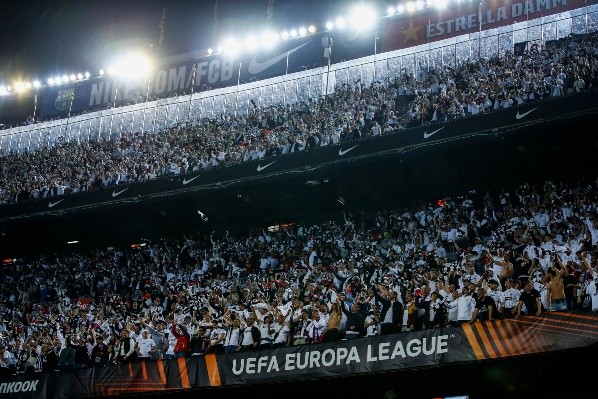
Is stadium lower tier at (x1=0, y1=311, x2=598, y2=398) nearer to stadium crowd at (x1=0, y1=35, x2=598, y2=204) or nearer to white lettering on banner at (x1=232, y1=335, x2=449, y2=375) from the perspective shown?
white lettering on banner at (x1=232, y1=335, x2=449, y2=375)

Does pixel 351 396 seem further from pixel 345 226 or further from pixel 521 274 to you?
pixel 345 226

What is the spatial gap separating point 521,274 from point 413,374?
3.13 m

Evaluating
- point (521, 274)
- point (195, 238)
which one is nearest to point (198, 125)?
point (195, 238)

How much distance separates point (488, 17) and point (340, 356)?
16.9m

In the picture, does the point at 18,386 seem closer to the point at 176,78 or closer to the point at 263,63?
the point at 263,63

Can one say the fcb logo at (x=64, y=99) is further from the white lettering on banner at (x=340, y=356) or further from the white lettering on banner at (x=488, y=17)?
the white lettering on banner at (x=340, y=356)

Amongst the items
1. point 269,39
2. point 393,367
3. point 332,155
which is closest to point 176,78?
point 269,39

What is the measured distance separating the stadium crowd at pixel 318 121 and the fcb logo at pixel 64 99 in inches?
212

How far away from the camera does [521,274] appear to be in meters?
14.0

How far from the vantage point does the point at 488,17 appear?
83.5 feet

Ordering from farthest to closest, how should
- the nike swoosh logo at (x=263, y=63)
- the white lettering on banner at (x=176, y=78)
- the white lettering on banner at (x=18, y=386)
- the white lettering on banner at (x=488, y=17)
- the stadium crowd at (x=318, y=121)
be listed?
the white lettering on banner at (x=176, y=78), the nike swoosh logo at (x=263, y=63), the white lettering on banner at (x=488, y=17), the stadium crowd at (x=318, y=121), the white lettering on banner at (x=18, y=386)

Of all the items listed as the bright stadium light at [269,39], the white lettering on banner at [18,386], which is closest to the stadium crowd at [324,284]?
the white lettering on banner at [18,386]

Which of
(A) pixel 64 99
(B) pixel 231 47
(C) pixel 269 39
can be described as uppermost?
(A) pixel 64 99

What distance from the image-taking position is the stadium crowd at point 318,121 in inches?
727
